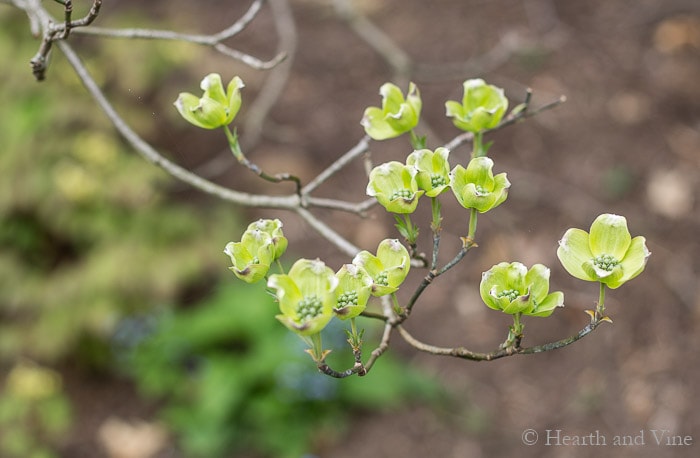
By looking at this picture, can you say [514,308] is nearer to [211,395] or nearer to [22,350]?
[211,395]

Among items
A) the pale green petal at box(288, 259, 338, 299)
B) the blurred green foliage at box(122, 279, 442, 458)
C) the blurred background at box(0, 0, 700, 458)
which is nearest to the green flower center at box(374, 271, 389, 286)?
the pale green petal at box(288, 259, 338, 299)

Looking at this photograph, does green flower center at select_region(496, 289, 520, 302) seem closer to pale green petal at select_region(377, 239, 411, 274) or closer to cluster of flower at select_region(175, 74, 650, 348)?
cluster of flower at select_region(175, 74, 650, 348)

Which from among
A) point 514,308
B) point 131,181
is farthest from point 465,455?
point 514,308

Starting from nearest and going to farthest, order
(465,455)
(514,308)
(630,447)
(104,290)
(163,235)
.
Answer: (514,308), (630,447), (465,455), (104,290), (163,235)

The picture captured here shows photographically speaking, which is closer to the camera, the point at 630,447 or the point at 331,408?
the point at 630,447

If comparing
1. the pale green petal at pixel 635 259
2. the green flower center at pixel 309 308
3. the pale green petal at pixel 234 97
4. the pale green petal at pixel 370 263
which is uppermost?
the pale green petal at pixel 234 97

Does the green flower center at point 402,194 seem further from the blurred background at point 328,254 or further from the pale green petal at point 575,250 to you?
the blurred background at point 328,254

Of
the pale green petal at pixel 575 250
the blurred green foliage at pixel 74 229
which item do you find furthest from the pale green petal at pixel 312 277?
the blurred green foliage at pixel 74 229
